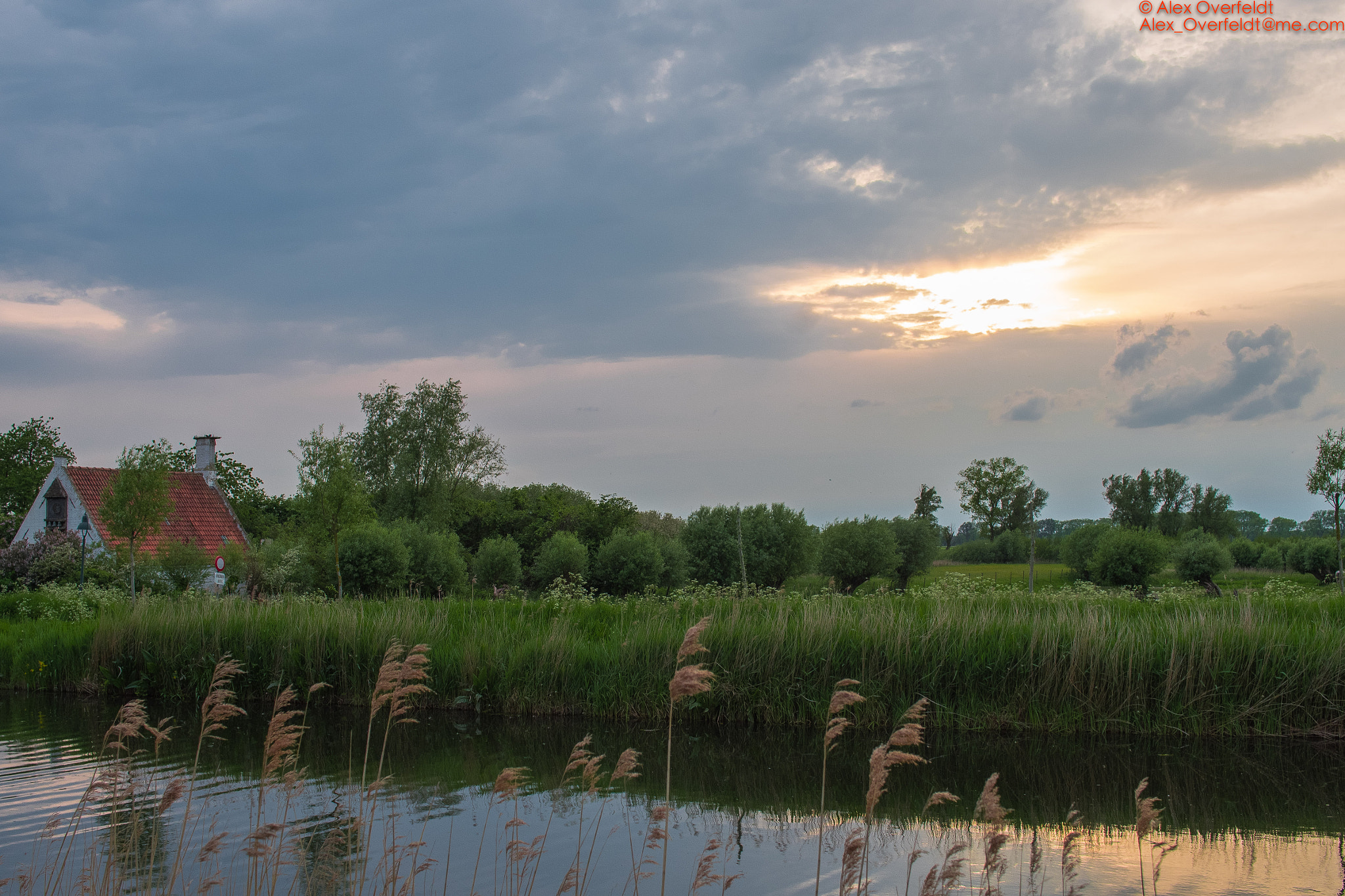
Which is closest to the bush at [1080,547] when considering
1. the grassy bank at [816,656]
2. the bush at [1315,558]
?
the bush at [1315,558]

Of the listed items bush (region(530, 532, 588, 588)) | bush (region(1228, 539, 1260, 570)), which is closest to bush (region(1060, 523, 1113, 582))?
bush (region(1228, 539, 1260, 570))

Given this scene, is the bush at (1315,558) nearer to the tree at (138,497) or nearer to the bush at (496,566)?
the bush at (496,566)

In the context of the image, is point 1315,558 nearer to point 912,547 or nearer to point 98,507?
point 912,547

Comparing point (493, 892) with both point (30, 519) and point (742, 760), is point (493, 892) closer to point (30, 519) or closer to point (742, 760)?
point (742, 760)

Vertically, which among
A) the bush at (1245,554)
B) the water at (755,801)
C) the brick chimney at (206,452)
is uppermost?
the brick chimney at (206,452)

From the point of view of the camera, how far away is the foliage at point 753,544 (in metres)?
39.1

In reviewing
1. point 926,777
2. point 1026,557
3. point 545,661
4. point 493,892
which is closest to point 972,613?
point 926,777

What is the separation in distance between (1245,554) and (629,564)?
41418 millimetres

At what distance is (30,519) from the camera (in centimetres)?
3678

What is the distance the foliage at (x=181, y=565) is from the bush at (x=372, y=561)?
4.07 meters

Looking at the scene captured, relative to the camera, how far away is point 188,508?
3716 centimetres

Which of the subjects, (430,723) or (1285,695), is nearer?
(1285,695)

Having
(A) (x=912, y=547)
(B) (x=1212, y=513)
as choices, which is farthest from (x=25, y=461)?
(B) (x=1212, y=513)

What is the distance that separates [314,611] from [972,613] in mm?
9171
